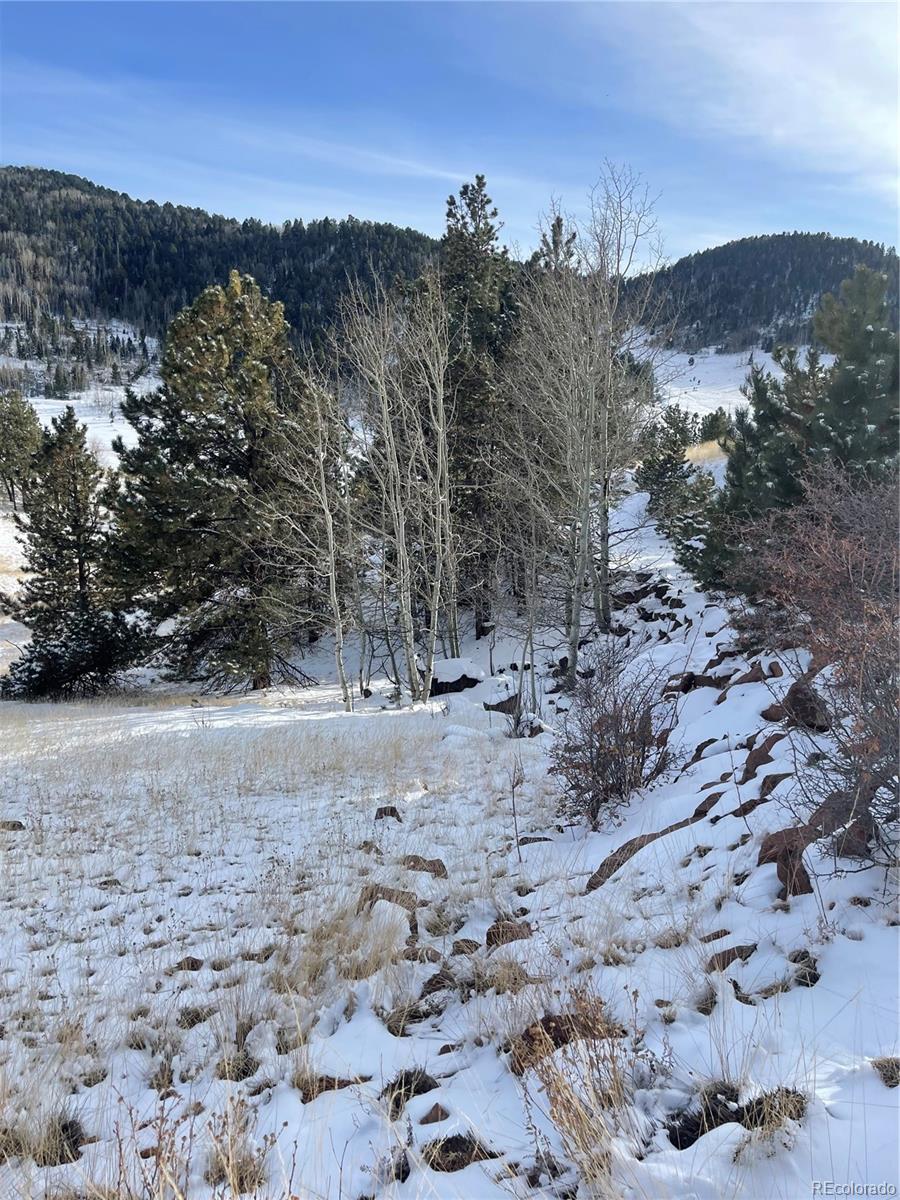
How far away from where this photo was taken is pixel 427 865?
16.9ft

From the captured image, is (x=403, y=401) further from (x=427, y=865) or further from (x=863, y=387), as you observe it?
(x=427, y=865)

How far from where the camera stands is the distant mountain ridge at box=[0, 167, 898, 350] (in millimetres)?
112438

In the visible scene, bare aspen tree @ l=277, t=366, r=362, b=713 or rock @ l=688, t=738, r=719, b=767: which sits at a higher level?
bare aspen tree @ l=277, t=366, r=362, b=713

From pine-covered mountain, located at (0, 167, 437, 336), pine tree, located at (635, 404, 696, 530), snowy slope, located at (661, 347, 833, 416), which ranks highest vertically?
pine-covered mountain, located at (0, 167, 437, 336)

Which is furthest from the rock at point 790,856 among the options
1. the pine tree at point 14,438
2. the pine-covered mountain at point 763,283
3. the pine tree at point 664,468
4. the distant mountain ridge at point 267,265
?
the distant mountain ridge at point 267,265

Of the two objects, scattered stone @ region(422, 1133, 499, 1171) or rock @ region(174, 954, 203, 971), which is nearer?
scattered stone @ region(422, 1133, 499, 1171)

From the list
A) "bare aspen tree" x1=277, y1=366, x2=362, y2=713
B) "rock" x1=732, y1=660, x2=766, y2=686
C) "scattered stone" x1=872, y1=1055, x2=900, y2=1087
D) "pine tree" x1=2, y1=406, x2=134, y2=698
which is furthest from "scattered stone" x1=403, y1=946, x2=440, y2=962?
"pine tree" x1=2, y1=406, x2=134, y2=698

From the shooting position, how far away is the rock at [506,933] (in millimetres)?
3832

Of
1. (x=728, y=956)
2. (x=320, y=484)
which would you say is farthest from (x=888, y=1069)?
(x=320, y=484)

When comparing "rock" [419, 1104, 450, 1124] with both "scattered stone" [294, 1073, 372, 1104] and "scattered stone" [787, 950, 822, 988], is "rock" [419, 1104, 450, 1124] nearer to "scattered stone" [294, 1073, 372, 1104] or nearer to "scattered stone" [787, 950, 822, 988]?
"scattered stone" [294, 1073, 372, 1104]

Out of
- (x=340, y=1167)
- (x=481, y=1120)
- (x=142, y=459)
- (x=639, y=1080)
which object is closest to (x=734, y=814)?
(x=639, y=1080)

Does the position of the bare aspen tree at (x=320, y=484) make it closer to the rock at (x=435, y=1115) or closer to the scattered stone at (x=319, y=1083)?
the scattered stone at (x=319, y=1083)

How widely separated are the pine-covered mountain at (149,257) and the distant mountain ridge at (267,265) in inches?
13.4

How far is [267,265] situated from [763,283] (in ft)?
378
